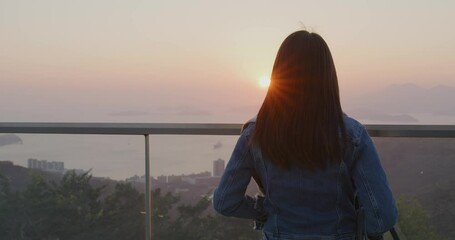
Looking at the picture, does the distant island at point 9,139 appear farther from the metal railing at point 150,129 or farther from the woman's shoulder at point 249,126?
the woman's shoulder at point 249,126

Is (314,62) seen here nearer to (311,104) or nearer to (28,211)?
(311,104)

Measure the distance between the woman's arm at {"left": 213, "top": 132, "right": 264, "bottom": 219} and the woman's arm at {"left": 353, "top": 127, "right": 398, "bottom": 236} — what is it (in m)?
0.44

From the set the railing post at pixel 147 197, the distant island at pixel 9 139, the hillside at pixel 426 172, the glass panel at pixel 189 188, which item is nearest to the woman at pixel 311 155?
the hillside at pixel 426 172

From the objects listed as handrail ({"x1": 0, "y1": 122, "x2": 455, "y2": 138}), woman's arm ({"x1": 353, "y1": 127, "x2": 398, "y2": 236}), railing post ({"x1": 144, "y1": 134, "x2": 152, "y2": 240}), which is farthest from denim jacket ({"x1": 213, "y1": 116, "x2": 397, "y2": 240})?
railing post ({"x1": 144, "y1": 134, "x2": 152, "y2": 240})

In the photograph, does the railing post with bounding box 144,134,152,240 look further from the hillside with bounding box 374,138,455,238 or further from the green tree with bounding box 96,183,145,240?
the hillside with bounding box 374,138,455,238

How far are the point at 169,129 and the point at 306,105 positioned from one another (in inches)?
61.0

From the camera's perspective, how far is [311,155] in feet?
7.34

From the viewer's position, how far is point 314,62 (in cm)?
221

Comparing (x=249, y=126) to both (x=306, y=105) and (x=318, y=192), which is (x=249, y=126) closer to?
(x=306, y=105)

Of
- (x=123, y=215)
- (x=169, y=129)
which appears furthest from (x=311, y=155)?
(x=123, y=215)

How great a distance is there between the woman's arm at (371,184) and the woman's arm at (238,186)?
0.44 metres

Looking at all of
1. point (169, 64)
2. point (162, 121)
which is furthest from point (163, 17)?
point (162, 121)

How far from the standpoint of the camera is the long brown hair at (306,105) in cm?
221

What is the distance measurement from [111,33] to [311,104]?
33.1ft
